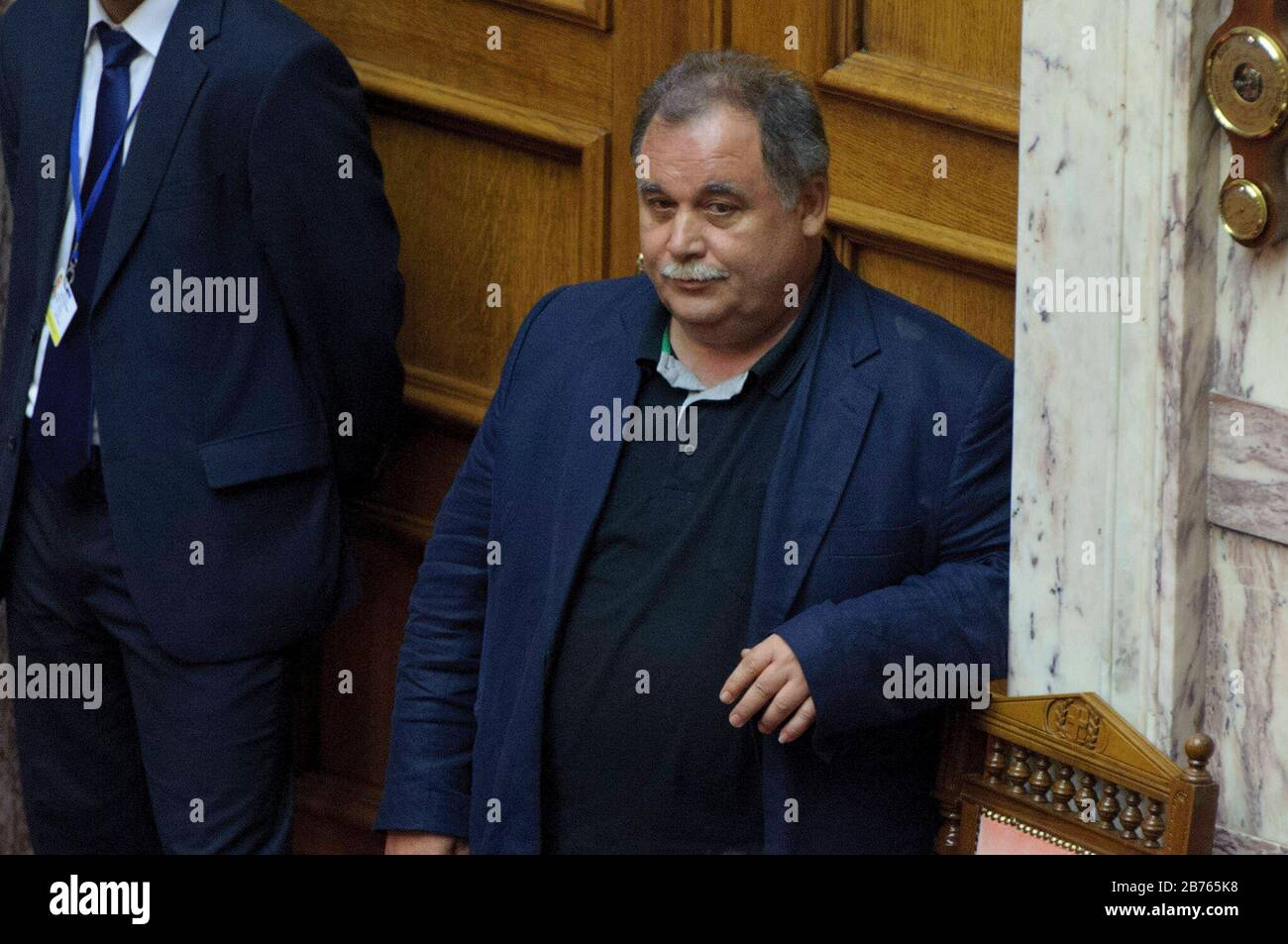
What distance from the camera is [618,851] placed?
9.99 feet

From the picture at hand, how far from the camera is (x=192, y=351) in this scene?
3.71 meters

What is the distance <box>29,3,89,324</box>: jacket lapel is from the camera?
3.73 m

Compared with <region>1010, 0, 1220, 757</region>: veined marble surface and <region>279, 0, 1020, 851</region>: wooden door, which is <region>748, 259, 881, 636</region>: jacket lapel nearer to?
<region>1010, 0, 1220, 757</region>: veined marble surface

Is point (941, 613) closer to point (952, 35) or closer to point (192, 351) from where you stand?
point (952, 35)

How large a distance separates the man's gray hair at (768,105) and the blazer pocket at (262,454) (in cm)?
97

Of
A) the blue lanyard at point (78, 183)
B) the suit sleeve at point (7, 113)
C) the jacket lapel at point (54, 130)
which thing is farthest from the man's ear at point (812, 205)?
the suit sleeve at point (7, 113)

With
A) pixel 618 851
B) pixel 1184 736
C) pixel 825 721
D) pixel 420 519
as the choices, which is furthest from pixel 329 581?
pixel 1184 736

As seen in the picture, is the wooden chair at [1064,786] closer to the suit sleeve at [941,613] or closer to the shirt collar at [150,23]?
the suit sleeve at [941,613]

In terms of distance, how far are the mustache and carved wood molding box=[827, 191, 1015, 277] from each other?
49cm

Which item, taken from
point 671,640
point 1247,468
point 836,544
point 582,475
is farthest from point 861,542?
point 1247,468

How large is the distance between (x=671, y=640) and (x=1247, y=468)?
766 millimetres

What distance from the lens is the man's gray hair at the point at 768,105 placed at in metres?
3.01

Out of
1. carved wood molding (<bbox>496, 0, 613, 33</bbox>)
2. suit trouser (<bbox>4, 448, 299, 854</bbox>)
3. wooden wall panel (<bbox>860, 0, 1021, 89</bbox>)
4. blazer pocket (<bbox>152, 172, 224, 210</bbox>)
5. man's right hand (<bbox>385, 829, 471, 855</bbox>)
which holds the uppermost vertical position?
carved wood molding (<bbox>496, 0, 613, 33</bbox>)

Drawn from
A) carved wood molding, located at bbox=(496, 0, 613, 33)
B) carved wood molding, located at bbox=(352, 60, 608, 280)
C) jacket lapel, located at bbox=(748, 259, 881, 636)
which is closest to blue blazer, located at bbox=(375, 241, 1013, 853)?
jacket lapel, located at bbox=(748, 259, 881, 636)
